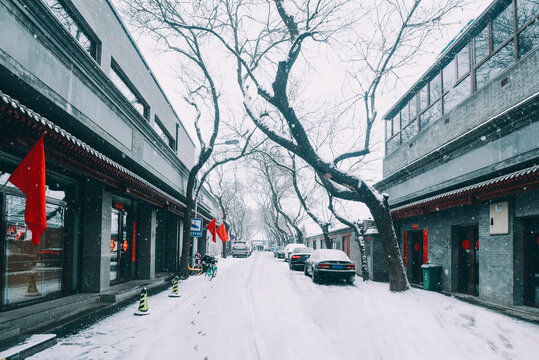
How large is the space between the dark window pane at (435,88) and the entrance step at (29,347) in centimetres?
1503

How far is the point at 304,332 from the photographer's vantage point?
6.98 meters

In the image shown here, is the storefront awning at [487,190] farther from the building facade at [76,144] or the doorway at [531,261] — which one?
the building facade at [76,144]

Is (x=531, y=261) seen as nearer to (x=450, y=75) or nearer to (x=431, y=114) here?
(x=450, y=75)

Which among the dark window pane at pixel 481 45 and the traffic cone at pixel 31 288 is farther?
the dark window pane at pixel 481 45

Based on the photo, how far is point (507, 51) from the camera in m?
10.9

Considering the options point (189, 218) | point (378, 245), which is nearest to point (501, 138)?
point (378, 245)

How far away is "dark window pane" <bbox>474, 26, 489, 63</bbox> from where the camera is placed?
12.1m

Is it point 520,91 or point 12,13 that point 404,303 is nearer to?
point 520,91

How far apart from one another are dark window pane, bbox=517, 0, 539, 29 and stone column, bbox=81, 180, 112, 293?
12.4m

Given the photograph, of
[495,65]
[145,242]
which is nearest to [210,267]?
[145,242]

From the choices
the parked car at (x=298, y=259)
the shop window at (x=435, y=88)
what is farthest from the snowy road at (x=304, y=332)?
the parked car at (x=298, y=259)

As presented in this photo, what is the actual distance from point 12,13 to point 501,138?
11.7 m

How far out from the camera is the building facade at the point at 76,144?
6551mm

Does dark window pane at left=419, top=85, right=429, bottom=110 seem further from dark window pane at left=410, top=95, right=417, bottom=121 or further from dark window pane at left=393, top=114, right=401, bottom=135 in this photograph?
dark window pane at left=393, top=114, right=401, bottom=135
